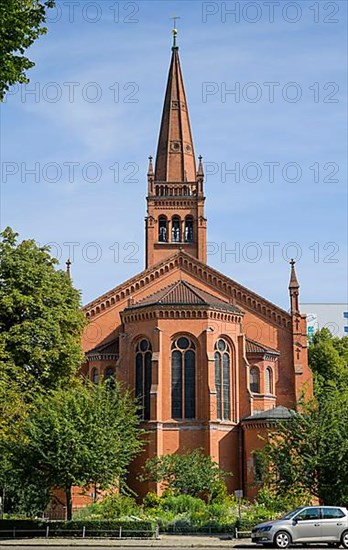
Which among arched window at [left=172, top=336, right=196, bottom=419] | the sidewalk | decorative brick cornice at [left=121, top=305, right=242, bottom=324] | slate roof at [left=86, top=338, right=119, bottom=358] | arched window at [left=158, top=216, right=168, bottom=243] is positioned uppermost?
arched window at [left=158, top=216, right=168, bottom=243]

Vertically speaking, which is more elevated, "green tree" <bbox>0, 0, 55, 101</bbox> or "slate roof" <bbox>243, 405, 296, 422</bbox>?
"green tree" <bbox>0, 0, 55, 101</bbox>

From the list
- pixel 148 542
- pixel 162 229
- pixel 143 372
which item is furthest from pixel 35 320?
pixel 162 229

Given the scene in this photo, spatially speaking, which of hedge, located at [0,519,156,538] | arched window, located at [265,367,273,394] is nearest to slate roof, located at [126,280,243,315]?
arched window, located at [265,367,273,394]

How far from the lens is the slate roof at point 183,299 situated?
5097cm

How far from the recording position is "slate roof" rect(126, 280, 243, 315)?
51.0 m

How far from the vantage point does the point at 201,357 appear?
50.6m

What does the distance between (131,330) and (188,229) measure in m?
18.2

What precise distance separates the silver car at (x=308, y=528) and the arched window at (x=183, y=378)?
69.0 ft

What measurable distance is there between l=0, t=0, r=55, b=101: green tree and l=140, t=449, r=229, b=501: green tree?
32478 mm

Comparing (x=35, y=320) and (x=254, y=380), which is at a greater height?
(x=35, y=320)

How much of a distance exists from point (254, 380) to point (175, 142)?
25022 mm

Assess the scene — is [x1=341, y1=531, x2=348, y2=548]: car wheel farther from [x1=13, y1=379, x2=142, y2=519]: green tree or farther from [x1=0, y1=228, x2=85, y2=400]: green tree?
[x1=0, y1=228, x2=85, y2=400]: green tree

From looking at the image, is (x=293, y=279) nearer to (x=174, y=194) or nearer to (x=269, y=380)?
(x=269, y=380)

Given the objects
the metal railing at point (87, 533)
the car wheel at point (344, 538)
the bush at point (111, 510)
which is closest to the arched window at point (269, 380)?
the bush at point (111, 510)
